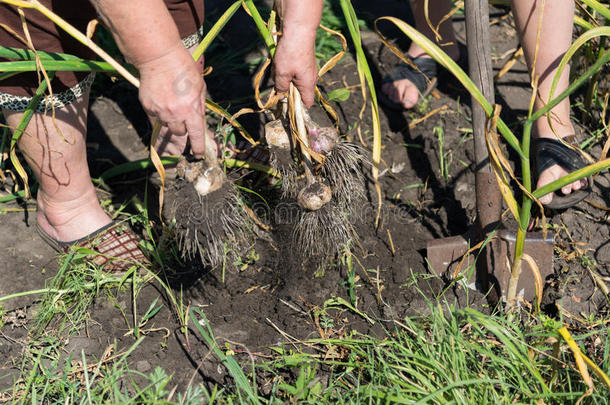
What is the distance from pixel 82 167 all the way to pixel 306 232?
31.4 inches

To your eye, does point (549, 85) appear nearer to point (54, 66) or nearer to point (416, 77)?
point (416, 77)

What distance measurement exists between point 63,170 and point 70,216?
190 millimetres

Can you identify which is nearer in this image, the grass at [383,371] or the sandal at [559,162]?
the grass at [383,371]

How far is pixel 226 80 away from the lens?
270cm

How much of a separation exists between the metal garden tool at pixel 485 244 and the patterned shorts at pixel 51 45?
3.25ft

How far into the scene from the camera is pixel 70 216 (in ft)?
6.37

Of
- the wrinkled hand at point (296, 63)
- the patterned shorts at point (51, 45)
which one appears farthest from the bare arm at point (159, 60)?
the patterned shorts at point (51, 45)

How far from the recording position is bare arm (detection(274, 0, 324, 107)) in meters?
1.42

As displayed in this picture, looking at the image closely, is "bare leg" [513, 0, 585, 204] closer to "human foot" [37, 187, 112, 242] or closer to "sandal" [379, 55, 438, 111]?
"sandal" [379, 55, 438, 111]

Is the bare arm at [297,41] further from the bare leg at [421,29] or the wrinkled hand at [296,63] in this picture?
the bare leg at [421,29]

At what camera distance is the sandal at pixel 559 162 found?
195cm

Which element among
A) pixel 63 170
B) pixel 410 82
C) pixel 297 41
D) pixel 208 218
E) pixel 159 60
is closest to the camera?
pixel 159 60

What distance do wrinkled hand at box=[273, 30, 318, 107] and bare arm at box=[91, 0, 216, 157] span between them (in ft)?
0.73

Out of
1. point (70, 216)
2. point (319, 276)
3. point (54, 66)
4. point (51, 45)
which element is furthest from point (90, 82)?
point (319, 276)
